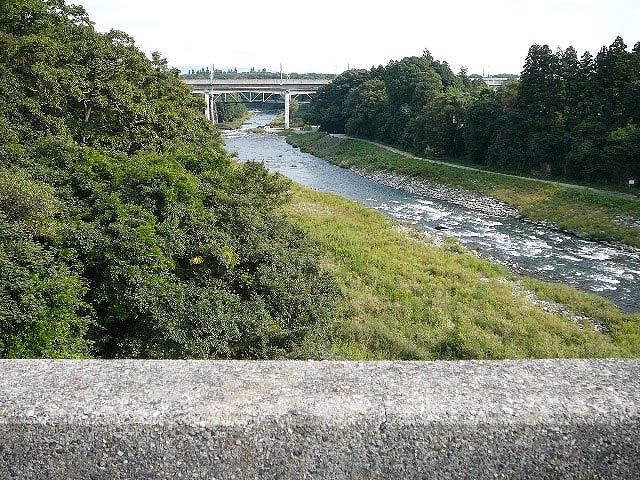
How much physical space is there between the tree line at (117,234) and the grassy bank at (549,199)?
64.4ft

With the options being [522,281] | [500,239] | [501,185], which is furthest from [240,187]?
[501,185]

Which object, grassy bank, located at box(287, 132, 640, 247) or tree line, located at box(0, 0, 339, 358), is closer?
tree line, located at box(0, 0, 339, 358)

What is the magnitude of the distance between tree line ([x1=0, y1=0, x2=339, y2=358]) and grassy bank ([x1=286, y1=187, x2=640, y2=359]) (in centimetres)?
207

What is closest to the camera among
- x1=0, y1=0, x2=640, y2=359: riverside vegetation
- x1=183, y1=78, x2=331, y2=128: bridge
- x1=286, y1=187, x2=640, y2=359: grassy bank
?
x1=0, y1=0, x2=640, y2=359: riverside vegetation

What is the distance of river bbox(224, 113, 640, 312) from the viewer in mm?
20755

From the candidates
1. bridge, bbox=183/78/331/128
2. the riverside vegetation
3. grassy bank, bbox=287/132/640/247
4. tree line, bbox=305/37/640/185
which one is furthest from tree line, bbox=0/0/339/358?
bridge, bbox=183/78/331/128

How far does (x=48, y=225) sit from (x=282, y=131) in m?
76.6

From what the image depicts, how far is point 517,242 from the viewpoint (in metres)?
26.8

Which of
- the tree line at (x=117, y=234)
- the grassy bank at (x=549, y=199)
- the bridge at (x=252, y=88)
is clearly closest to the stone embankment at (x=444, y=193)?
the grassy bank at (x=549, y=199)

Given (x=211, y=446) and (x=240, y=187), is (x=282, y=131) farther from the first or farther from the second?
(x=211, y=446)

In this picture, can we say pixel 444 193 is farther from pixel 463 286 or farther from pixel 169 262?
pixel 169 262

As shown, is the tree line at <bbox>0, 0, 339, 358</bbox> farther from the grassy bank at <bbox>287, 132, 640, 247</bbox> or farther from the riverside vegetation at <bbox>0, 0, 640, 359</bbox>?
the grassy bank at <bbox>287, 132, 640, 247</bbox>

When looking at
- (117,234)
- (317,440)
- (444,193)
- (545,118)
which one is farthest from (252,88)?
(317,440)

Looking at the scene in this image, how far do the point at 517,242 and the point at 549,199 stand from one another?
30.1 ft
